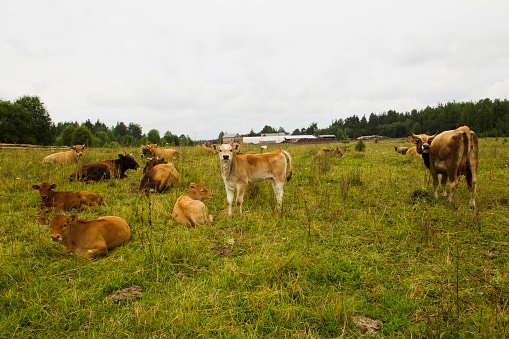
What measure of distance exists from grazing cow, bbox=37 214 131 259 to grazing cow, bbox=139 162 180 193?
11.9 ft

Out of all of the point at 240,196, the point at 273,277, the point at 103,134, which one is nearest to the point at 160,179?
the point at 240,196

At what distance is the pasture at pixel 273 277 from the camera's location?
2.89 metres

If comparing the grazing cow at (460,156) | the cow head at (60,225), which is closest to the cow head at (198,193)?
the cow head at (60,225)

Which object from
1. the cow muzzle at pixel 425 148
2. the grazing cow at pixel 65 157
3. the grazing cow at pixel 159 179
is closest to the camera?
the cow muzzle at pixel 425 148

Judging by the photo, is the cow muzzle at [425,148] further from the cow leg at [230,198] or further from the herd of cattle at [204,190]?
the cow leg at [230,198]

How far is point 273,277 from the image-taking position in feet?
12.1

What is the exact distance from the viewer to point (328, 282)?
376cm

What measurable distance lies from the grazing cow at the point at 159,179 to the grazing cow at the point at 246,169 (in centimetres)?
247

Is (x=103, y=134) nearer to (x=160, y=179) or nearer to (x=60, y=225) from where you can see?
(x=160, y=179)

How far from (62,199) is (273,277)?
5.76 meters

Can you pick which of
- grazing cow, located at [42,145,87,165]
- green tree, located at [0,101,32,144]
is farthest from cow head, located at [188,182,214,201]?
green tree, located at [0,101,32,144]

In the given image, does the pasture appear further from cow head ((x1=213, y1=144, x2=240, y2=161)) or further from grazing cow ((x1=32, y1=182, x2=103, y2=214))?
cow head ((x1=213, y1=144, x2=240, y2=161))

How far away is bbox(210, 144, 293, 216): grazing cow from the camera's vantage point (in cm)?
681

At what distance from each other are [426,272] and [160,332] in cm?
346
